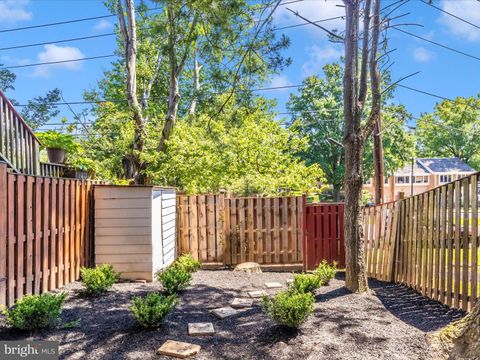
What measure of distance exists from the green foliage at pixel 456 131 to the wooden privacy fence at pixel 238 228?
94.2 ft

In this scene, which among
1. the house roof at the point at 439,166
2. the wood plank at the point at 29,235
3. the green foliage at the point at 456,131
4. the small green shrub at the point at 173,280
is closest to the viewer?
the wood plank at the point at 29,235

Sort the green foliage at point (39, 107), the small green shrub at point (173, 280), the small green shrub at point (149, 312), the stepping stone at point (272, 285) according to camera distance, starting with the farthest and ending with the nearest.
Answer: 1. the green foliage at point (39, 107)
2. the stepping stone at point (272, 285)
3. the small green shrub at point (173, 280)
4. the small green shrub at point (149, 312)

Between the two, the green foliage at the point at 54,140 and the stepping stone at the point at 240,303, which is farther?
the green foliage at the point at 54,140

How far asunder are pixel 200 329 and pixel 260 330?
54cm

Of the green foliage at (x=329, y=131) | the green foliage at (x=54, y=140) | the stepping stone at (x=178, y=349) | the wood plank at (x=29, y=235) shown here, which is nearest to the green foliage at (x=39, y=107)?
the green foliage at (x=54, y=140)

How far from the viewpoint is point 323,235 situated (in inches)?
265

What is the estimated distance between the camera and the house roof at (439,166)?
114 feet

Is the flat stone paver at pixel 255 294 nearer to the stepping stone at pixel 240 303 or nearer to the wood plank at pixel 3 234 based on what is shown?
the stepping stone at pixel 240 303

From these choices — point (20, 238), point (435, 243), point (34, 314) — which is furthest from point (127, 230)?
point (435, 243)

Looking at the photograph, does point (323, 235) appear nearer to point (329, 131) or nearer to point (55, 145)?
point (55, 145)

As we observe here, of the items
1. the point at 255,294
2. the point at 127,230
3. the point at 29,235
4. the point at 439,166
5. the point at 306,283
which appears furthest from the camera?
the point at 439,166

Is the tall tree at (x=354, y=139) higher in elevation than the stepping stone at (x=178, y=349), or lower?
higher

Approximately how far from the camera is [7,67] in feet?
49.2

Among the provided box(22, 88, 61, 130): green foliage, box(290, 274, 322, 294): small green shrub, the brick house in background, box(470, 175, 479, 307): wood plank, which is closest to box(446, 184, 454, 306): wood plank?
box(470, 175, 479, 307): wood plank
